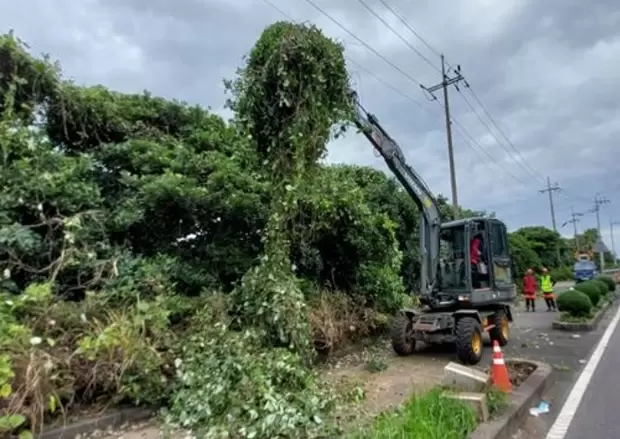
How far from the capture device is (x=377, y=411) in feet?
17.0

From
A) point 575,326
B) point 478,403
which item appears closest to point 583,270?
point 575,326

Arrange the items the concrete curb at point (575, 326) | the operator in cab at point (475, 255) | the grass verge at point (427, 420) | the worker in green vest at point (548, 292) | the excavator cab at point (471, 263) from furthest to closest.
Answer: the worker in green vest at point (548, 292), the concrete curb at point (575, 326), the operator in cab at point (475, 255), the excavator cab at point (471, 263), the grass verge at point (427, 420)

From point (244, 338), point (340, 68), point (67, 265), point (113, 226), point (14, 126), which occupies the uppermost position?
point (340, 68)

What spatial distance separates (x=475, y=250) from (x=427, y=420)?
5.62m

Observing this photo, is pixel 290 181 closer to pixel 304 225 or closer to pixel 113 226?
pixel 304 225

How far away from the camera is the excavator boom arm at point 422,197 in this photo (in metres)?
8.93

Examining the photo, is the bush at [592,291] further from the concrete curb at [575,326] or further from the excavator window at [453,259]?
the excavator window at [453,259]

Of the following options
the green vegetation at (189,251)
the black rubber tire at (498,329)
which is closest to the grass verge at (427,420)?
the green vegetation at (189,251)

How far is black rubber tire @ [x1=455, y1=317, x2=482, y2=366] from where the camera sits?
7.83 metres

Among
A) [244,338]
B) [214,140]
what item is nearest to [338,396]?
[244,338]

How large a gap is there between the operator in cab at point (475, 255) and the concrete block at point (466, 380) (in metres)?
3.91

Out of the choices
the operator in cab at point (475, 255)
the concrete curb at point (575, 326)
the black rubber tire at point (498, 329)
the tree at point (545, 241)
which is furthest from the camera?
the tree at point (545, 241)

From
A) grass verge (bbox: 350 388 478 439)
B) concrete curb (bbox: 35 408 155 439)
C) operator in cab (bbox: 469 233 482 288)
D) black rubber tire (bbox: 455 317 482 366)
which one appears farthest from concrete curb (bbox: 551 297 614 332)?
concrete curb (bbox: 35 408 155 439)

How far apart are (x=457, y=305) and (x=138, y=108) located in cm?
766
